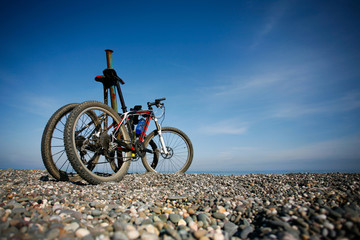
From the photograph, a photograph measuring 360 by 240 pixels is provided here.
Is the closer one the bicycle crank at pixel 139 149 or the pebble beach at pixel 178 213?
the pebble beach at pixel 178 213

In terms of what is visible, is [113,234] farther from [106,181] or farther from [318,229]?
[106,181]

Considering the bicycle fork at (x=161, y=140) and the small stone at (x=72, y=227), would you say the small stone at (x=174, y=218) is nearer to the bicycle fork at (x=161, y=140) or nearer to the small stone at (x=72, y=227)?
the small stone at (x=72, y=227)

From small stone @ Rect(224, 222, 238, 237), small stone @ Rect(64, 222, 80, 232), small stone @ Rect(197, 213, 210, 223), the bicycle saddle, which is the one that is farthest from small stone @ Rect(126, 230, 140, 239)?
the bicycle saddle

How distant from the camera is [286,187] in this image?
3.72 meters

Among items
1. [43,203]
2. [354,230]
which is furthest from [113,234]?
[354,230]

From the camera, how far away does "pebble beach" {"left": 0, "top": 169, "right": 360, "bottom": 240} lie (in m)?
1.75

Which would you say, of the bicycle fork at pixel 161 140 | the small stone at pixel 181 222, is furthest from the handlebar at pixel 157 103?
the small stone at pixel 181 222

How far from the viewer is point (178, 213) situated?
2592 mm

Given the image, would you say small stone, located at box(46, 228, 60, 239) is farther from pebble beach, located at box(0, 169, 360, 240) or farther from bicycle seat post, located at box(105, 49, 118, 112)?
bicycle seat post, located at box(105, 49, 118, 112)

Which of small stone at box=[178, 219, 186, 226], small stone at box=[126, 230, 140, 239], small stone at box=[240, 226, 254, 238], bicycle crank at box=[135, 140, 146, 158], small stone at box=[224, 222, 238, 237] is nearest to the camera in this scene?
small stone at box=[126, 230, 140, 239]

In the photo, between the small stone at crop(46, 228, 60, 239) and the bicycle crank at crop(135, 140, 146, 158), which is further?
the bicycle crank at crop(135, 140, 146, 158)

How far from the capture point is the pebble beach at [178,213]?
175 centimetres

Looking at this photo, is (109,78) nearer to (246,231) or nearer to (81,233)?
(81,233)

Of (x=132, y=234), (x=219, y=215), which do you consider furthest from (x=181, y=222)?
(x=132, y=234)
